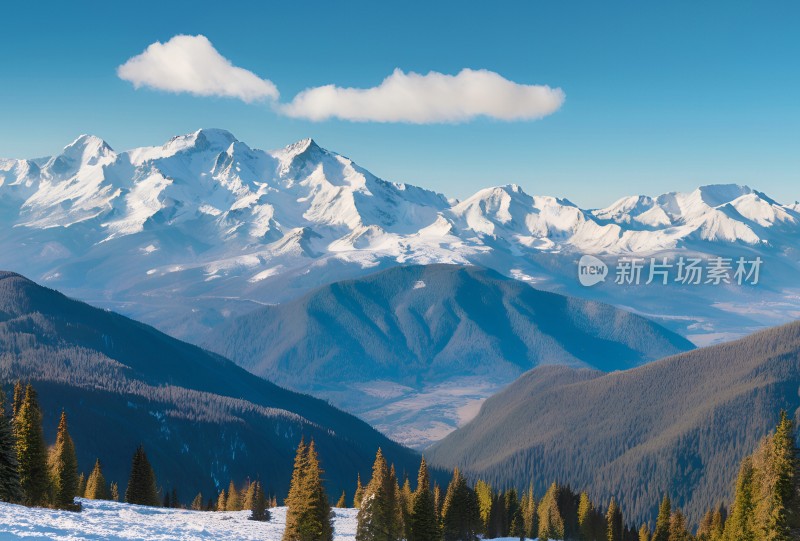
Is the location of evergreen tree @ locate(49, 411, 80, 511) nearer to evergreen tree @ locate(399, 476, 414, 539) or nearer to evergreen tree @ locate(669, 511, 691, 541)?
evergreen tree @ locate(399, 476, 414, 539)

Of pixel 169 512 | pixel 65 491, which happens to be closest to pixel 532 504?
pixel 169 512

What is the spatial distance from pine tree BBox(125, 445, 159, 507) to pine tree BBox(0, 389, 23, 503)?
114 feet

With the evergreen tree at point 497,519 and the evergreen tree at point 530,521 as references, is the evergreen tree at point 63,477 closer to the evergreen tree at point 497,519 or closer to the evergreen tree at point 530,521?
the evergreen tree at point 497,519

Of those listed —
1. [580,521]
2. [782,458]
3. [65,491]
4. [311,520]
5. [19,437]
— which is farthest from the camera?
[580,521]

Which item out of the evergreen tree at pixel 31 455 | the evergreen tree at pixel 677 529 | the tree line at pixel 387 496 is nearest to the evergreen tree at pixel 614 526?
the tree line at pixel 387 496

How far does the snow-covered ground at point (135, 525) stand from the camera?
4816 cm

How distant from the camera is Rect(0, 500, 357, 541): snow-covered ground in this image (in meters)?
48.2

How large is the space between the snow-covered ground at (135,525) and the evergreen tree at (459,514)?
11637 mm

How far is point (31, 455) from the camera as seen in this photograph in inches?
2847

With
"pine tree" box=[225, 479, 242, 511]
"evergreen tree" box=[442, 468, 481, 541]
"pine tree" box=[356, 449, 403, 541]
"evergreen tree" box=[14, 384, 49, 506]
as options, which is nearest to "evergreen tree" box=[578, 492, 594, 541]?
"evergreen tree" box=[442, 468, 481, 541]

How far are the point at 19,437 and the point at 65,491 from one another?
8.82 meters

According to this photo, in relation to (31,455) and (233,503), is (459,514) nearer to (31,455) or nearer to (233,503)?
(31,455)

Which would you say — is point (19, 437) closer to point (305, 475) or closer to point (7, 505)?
point (7, 505)

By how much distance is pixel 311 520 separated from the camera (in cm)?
6506
